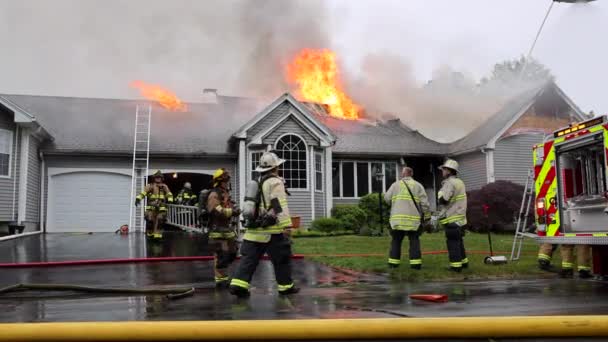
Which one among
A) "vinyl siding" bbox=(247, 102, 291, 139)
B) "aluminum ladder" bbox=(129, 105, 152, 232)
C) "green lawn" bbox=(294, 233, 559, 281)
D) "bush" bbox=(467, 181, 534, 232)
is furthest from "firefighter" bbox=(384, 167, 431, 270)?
"aluminum ladder" bbox=(129, 105, 152, 232)

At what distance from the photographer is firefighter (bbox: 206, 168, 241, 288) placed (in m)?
7.13

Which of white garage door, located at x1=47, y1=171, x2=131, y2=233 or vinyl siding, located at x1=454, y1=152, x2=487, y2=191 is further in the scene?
vinyl siding, located at x1=454, y1=152, x2=487, y2=191

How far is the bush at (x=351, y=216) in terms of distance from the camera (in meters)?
19.6

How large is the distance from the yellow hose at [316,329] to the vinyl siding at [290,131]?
53.3ft

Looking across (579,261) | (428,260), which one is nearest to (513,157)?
(428,260)

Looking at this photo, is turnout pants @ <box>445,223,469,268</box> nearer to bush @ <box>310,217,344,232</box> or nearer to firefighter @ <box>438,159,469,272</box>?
firefighter @ <box>438,159,469,272</box>

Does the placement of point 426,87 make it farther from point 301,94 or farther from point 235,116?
point 235,116

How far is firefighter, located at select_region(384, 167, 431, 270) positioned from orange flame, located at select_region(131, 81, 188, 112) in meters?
15.1

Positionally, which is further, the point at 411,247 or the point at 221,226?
the point at 411,247

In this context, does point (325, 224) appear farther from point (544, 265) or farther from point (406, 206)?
→ point (544, 265)

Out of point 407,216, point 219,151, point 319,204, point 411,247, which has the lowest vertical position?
point 411,247

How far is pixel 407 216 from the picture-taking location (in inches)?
350

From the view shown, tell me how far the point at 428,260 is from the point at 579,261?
2.56 meters

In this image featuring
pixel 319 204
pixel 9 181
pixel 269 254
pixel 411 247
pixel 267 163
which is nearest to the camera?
pixel 269 254
